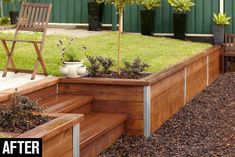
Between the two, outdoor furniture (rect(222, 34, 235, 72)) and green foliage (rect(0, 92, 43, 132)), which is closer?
green foliage (rect(0, 92, 43, 132))

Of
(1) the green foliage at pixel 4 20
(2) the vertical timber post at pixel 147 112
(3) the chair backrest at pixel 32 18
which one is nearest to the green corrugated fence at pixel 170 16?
(1) the green foliage at pixel 4 20

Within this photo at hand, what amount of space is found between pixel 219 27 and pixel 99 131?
7.37m

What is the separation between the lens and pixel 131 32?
45.4 feet

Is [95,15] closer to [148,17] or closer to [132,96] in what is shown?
[148,17]

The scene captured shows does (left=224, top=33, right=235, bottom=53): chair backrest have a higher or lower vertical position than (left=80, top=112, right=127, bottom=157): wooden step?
higher

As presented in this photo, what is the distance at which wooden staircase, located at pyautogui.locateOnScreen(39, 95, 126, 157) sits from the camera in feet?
19.0

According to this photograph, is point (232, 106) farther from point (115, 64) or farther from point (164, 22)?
point (164, 22)

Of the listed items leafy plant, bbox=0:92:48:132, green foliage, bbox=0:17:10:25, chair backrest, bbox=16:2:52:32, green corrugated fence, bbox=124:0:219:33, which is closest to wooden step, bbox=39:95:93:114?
leafy plant, bbox=0:92:48:132

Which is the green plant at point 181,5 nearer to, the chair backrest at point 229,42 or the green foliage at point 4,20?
the chair backrest at point 229,42

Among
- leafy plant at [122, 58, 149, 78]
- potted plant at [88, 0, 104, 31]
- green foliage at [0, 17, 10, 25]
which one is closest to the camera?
leafy plant at [122, 58, 149, 78]

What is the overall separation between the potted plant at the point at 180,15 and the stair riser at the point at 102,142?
6.49 metres

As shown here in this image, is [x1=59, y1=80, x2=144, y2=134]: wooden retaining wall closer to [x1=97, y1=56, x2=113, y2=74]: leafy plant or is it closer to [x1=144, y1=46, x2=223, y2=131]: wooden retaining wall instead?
[x1=144, y1=46, x2=223, y2=131]: wooden retaining wall

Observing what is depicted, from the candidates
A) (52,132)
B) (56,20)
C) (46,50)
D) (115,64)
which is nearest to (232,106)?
(115,64)

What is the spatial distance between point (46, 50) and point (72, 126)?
16.2 ft
